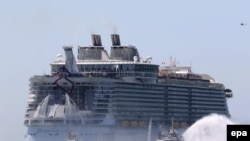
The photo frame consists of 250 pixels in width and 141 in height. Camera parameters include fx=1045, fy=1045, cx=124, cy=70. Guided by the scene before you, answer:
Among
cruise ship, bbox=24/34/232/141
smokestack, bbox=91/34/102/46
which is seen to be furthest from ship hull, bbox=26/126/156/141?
smokestack, bbox=91/34/102/46

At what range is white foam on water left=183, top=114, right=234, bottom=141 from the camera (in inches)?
4751

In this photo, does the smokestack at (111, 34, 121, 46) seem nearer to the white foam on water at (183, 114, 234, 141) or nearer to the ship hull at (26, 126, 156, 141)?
the ship hull at (26, 126, 156, 141)

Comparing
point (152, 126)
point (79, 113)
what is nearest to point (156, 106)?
point (152, 126)

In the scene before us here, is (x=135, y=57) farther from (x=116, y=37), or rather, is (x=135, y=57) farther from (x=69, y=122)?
(x=69, y=122)

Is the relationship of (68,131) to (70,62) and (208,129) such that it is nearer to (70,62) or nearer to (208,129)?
(70,62)

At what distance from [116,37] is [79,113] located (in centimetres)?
1372

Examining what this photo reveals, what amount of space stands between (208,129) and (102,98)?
43.9 feet

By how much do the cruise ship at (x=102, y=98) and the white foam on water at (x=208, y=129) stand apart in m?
2.63

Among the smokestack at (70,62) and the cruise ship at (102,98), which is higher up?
the smokestack at (70,62)

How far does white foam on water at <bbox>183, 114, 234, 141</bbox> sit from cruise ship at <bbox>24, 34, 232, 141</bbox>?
263 centimetres

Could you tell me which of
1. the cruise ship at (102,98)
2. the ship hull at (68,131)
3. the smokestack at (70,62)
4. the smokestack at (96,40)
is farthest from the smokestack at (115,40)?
the ship hull at (68,131)

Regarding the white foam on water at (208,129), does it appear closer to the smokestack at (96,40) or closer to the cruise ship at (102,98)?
the cruise ship at (102,98)

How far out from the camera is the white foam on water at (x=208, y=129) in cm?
12069

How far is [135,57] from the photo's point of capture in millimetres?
128875
